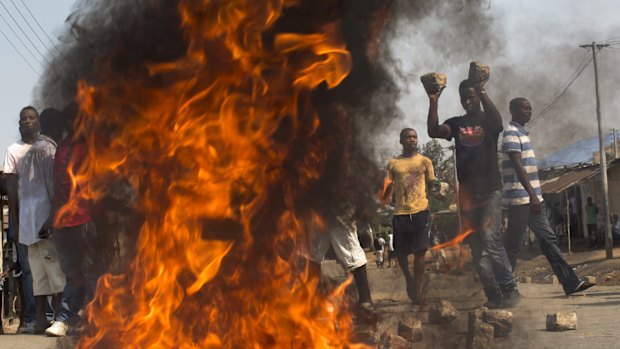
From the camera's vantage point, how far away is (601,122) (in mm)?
21375

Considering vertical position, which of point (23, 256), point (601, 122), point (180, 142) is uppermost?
point (601, 122)

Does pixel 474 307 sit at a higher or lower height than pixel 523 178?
lower

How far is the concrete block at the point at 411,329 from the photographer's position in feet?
18.6

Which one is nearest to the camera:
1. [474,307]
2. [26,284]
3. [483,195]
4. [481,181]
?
→ [474,307]

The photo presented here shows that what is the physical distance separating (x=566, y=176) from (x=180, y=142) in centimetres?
2169

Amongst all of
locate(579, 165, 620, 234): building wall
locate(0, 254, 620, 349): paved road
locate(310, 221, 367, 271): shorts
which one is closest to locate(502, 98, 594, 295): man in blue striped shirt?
locate(0, 254, 620, 349): paved road

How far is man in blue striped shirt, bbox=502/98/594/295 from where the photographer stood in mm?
8086

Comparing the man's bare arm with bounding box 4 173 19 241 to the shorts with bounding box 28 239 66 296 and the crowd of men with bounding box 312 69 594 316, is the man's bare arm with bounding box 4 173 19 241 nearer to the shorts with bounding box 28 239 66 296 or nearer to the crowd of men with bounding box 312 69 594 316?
the shorts with bounding box 28 239 66 296

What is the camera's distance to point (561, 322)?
6480mm

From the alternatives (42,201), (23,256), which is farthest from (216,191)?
(23,256)

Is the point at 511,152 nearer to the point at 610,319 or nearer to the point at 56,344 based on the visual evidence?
the point at 610,319

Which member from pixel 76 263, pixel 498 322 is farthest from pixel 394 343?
pixel 76 263

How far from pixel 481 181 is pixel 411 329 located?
251 cm

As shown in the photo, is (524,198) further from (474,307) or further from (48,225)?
(48,225)
